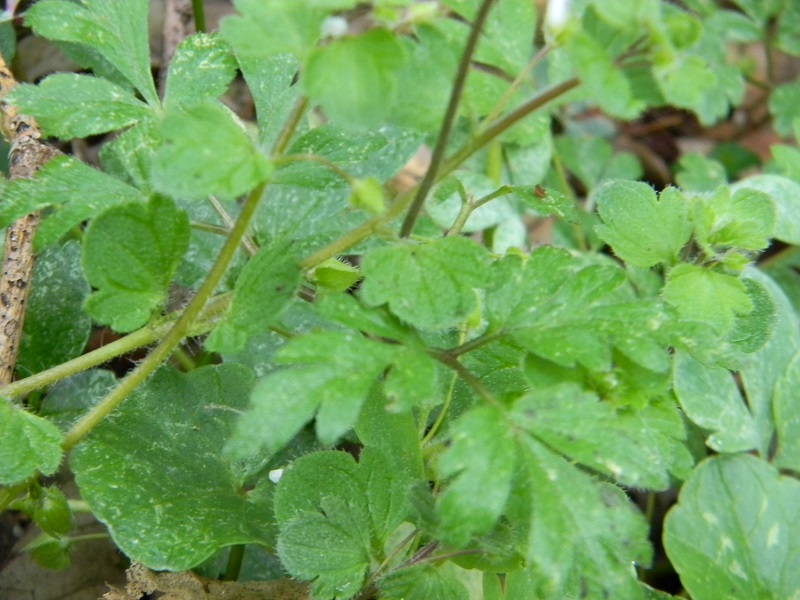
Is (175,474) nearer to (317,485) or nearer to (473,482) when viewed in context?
(317,485)

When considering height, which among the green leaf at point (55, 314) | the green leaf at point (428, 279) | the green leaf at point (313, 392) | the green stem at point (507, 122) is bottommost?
the green leaf at point (55, 314)

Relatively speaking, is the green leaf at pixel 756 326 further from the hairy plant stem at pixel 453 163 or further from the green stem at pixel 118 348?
the green stem at pixel 118 348

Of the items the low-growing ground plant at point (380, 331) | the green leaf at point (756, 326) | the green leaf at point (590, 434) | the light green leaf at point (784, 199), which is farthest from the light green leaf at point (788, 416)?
the green leaf at point (590, 434)

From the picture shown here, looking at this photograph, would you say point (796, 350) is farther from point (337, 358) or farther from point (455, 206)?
point (337, 358)

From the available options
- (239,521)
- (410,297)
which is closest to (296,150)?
(410,297)

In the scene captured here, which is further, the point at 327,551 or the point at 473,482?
the point at 327,551

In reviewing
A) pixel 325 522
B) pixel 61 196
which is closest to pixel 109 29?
pixel 61 196
